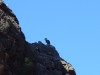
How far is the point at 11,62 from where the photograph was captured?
55.1 meters

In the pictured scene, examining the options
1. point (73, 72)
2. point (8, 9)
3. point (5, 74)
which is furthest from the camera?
point (73, 72)

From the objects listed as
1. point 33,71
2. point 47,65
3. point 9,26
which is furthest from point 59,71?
point 9,26

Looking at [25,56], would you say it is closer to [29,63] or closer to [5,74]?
[29,63]

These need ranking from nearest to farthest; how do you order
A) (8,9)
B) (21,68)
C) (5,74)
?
(5,74) < (21,68) < (8,9)

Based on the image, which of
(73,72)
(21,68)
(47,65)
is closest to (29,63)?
(21,68)

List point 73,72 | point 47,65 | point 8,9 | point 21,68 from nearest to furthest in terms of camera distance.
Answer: point 21,68
point 8,9
point 47,65
point 73,72

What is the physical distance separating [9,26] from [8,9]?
482 centimetres

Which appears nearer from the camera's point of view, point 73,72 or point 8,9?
point 8,9

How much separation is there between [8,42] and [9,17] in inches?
203

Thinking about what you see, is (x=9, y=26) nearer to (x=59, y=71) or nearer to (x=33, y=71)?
(x=33, y=71)

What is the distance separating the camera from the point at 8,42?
55.4m

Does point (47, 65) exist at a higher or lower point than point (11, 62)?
higher

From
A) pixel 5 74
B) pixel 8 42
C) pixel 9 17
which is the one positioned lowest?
pixel 5 74

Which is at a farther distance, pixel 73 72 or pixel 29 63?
pixel 73 72
